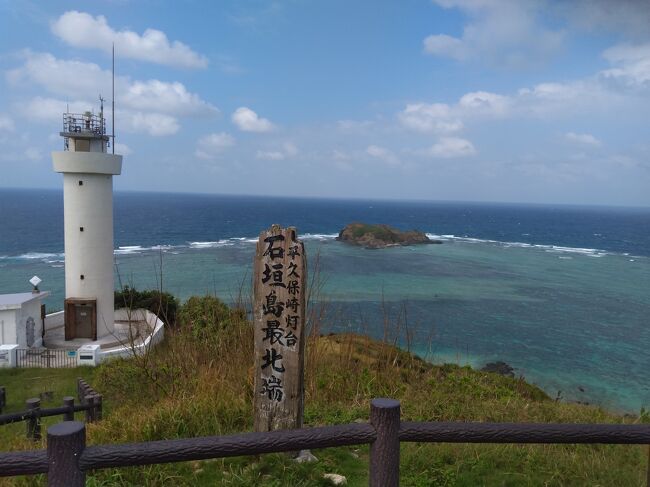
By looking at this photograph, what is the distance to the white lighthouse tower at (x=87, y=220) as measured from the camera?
13055 mm

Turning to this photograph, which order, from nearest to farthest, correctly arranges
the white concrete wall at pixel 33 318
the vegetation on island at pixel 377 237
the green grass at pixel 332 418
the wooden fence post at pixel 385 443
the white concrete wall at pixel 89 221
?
the wooden fence post at pixel 385 443 → the green grass at pixel 332 418 → the white concrete wall at pixel 33 318 → the white concrete wall at pixel 89 221 → the vegetation on island at pixel 377 237

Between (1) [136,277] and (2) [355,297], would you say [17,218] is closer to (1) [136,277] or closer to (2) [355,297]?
(1) [136,277]

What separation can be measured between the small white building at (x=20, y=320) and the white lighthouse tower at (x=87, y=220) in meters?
0.80

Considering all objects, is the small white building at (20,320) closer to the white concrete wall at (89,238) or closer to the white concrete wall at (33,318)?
the white concrete wall at (33,318)

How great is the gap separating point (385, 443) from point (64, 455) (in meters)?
1.00

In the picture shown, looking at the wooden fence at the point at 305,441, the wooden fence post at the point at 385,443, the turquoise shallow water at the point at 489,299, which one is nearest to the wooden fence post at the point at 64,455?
the wooden fence at the point at 305,441

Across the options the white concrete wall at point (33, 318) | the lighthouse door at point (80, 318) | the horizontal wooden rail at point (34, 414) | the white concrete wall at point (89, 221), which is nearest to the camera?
the horizontal wooden rail at point (34, 414)

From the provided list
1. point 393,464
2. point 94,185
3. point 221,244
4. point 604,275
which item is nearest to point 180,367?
point 393,464

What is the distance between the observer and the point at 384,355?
5.38m

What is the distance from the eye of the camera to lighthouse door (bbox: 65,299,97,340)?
13.4 meters

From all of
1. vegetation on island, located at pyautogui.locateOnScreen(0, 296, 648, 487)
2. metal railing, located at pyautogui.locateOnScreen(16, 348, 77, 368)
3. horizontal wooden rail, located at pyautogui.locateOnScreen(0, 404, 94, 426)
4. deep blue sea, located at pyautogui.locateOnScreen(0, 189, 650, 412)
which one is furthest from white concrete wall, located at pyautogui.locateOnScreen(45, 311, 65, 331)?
horizontal wooden rail, located at pyautogui.locateOnScreen(0, 404, 94, 426)

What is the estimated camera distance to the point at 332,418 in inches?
146

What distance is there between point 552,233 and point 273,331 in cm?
7552

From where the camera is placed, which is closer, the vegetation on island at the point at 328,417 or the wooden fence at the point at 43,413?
the vegetation on island at the point at 328,417
